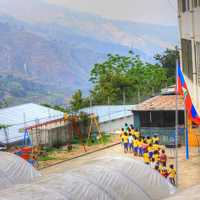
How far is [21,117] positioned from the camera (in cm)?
2894

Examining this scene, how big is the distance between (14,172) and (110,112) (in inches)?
710

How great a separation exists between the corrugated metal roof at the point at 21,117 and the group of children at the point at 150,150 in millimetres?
5835

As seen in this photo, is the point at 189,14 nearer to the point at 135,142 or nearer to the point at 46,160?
the point at 135,142

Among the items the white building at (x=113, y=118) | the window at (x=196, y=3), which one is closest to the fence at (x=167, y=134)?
the white building at (x=113, y=118)

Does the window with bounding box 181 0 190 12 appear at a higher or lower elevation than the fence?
higher

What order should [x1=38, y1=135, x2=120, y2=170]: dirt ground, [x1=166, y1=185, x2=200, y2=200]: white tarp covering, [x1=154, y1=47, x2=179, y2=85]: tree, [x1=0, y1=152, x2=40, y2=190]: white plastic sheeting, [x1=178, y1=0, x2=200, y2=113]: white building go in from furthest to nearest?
[x1=154, y1=47, x2=179, y2=85]: tree → [x1=38, y1=135, x2=120, y2=170]: dirt ground → [x1=178, y1=0, x2=200, y2=113]: white building → [x1=0, y1=152, x2=40, y2=190]: white plastic sheeting → [x1=166, y1=185, x2=200, y2=200]: white tarp covering

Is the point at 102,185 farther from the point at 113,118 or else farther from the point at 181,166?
the point at 113,118

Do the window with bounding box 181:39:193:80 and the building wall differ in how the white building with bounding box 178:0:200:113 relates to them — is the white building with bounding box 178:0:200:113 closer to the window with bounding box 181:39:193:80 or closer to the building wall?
the window with bounding box 181:39:193:80

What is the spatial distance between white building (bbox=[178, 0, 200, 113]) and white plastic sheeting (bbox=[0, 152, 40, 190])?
6.38 metres

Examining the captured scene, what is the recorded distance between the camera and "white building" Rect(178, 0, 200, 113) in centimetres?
1645

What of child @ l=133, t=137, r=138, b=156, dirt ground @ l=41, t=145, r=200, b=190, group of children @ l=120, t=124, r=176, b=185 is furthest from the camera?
child @ l=133, t=137, r=138, b=156

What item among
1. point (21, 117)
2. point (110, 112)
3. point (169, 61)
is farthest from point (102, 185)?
point (169, 61)

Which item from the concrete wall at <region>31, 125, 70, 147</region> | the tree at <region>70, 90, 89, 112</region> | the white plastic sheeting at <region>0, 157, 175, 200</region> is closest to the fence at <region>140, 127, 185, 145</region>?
the concrete wall at <region>31, 125, 70, 147</region>

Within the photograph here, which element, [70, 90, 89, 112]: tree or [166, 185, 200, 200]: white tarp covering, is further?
[70, 90, 89, 112]: tree
